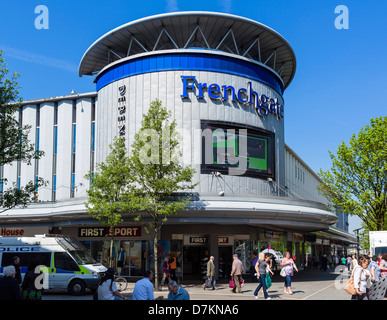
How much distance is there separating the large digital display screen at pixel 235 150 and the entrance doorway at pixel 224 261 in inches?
198

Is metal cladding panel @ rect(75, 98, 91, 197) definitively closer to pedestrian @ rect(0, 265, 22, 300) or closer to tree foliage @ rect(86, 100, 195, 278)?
tree foliage @ rect(86, 100, 195, 278)

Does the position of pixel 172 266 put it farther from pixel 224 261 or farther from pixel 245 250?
pixel 245 250

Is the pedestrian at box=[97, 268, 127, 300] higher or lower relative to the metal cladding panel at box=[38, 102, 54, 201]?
lower

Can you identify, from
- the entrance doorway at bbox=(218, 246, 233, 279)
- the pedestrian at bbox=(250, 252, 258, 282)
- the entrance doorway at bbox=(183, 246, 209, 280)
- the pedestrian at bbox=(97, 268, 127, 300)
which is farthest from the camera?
the entrance doorway at bbox=(218, 246, 233, 279)

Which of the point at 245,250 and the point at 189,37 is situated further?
the point at 189,37

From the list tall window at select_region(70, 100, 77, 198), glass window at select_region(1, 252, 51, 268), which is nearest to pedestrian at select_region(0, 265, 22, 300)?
glass window at select_region(1, 252, 51, 268)

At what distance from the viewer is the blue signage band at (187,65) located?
2841 cm

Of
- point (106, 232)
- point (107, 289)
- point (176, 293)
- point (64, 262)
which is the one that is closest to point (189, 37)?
point (106, 232)

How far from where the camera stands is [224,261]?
29.0m

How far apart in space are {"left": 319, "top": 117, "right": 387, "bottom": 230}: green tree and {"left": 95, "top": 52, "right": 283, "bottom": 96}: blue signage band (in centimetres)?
890

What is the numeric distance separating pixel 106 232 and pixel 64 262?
8534mm

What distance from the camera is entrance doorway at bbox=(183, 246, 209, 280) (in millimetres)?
28216

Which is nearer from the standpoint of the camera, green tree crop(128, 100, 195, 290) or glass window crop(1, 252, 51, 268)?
glass window crop(1, 252, 51, 268)
